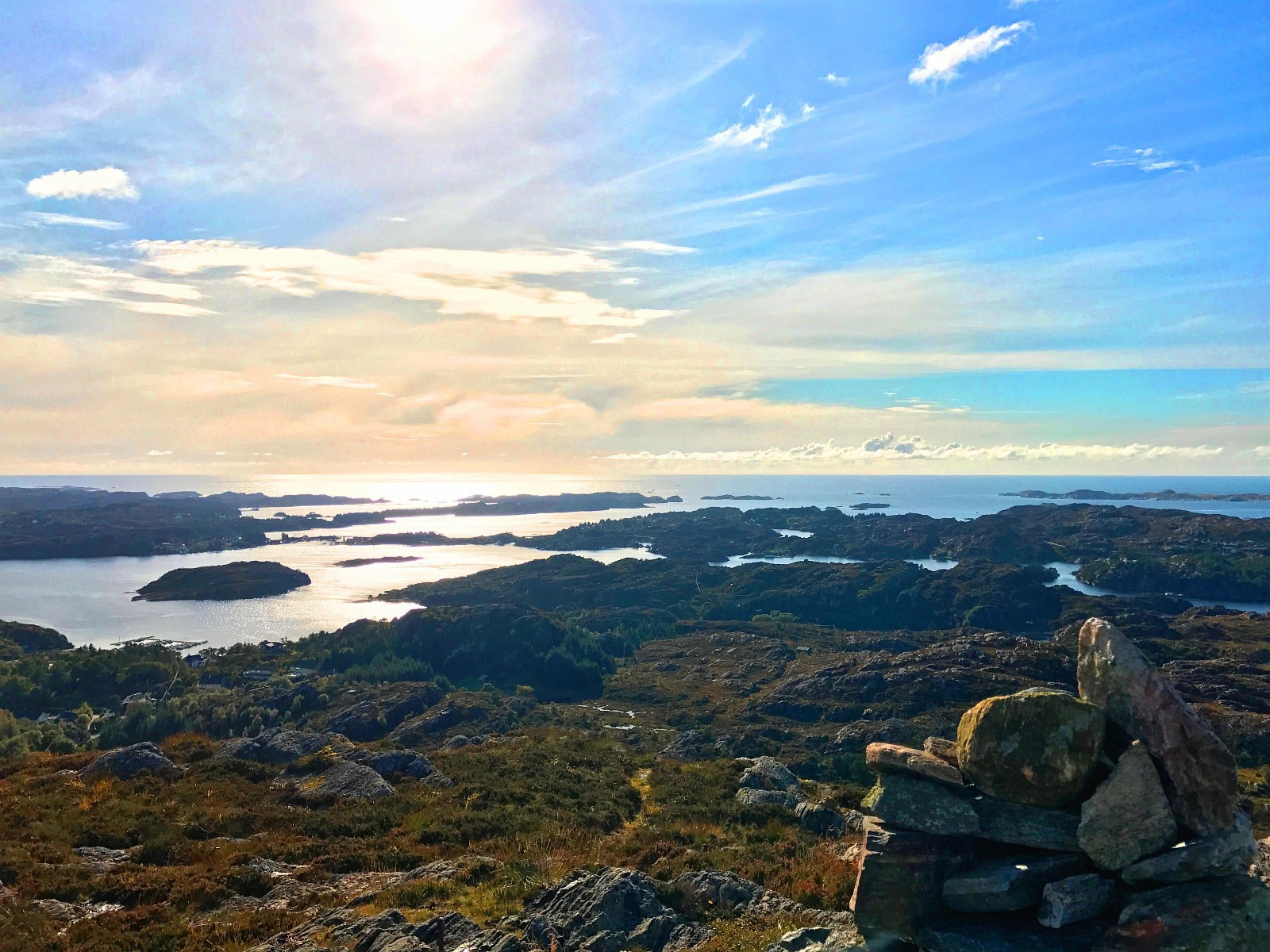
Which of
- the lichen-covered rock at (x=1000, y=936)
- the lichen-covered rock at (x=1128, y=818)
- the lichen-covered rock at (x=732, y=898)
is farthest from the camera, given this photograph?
the lichen-covered rock at (x=732, y=898)

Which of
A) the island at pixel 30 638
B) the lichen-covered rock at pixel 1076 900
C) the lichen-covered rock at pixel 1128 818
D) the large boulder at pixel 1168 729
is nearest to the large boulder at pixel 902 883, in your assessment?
the lichen-covered rock at pixel 1076 900

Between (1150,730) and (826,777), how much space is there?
164 feet

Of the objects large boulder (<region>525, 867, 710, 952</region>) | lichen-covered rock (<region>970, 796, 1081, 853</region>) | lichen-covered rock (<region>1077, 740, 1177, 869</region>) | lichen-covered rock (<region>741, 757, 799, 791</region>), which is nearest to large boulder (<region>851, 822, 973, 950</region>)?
lichen-covered rock (<region>970, 796, 1081, 853</region>)

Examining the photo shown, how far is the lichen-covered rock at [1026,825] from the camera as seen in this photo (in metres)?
11.7

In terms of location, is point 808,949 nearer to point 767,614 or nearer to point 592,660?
point 592,660

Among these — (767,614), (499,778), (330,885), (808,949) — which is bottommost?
(767,614)

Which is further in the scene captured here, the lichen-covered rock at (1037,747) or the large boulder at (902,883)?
the large boulder at (902,883)

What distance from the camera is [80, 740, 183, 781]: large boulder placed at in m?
30.3

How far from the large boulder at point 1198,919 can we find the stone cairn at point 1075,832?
2 cm

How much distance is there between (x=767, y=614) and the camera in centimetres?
16775

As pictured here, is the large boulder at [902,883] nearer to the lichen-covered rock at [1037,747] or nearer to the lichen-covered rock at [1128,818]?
the lichen-covered rock at [1037,747]

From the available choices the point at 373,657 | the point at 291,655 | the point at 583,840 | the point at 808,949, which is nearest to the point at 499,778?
the point at 583,840

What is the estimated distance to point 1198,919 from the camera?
1010 cm

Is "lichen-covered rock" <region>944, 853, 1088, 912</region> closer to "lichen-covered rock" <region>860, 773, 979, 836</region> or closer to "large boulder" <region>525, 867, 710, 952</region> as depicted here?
"lichen-covered rock" <region>860, 773, 979, 836</region>
